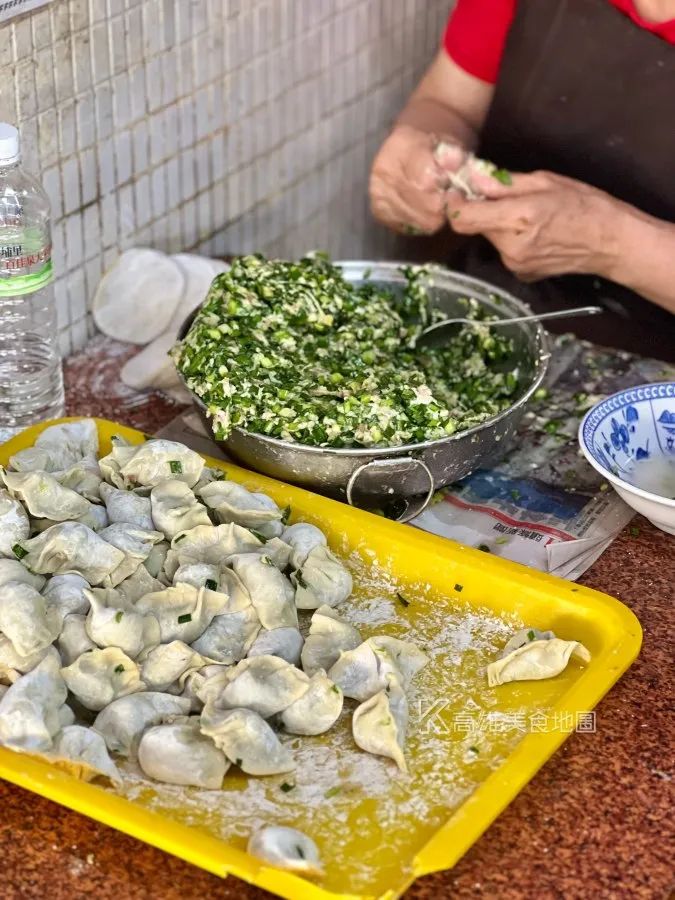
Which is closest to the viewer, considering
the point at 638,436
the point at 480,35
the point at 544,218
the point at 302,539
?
the point at 302,539

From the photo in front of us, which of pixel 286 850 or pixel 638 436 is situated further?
pixel 638 436

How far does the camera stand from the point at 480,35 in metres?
1.94

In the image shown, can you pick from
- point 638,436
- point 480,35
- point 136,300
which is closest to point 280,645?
point 638,436

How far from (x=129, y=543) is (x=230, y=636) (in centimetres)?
14

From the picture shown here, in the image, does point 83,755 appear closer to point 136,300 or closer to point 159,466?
point 159,466

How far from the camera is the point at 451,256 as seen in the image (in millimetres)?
2129

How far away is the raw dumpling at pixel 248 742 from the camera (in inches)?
39.0

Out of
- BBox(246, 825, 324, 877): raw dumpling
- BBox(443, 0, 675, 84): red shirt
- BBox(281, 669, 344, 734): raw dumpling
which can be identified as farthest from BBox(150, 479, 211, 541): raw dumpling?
BBox(443, 0, 675, 84): red shirt

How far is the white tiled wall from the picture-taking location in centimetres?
156

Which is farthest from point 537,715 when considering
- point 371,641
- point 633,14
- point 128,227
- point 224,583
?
point 633,14

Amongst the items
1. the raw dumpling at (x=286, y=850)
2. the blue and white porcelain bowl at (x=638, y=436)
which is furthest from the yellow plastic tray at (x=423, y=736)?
the blue and white porcelain bowl at (x=638, y=436)

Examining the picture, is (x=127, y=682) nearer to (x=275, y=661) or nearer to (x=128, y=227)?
(x=275, y=661)

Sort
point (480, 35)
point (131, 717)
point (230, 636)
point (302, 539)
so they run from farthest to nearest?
point (480, 35), point (302, 539), point (230, 636), point (131, 717)

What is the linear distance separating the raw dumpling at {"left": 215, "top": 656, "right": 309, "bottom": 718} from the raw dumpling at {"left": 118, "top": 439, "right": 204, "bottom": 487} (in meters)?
Answer: 0.26
